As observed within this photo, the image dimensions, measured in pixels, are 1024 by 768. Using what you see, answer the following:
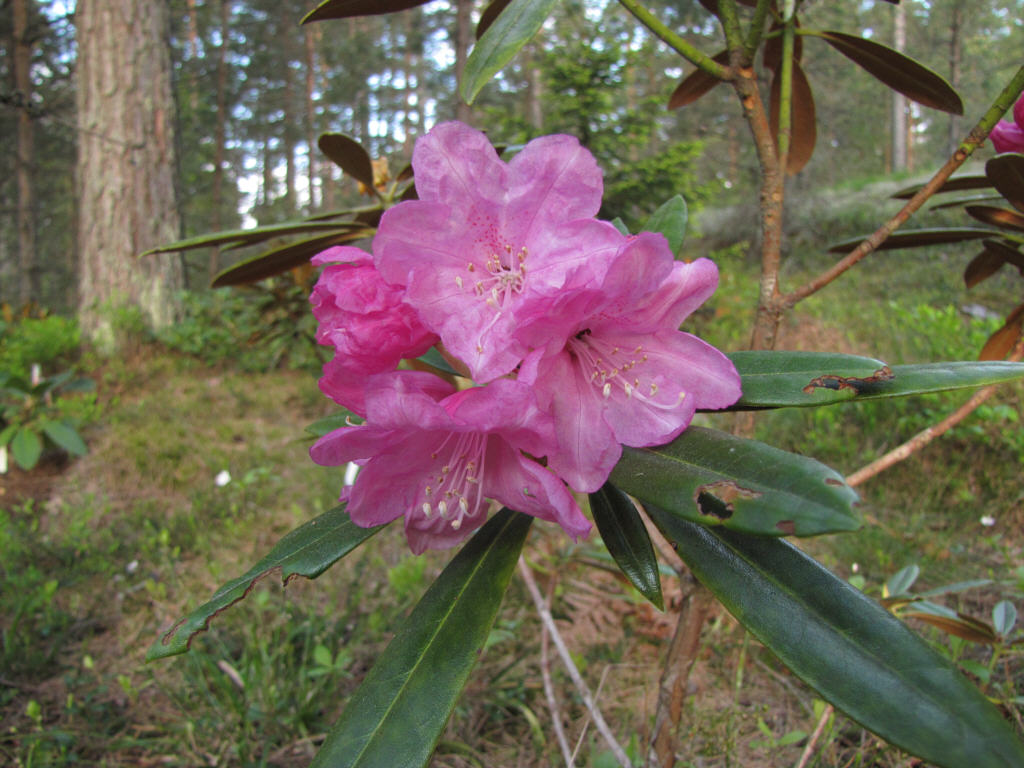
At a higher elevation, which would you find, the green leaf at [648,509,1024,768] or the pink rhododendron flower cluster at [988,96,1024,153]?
the pink rhododendron flower cluster at [988,96,1024,153]

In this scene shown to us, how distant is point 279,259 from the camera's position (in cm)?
108

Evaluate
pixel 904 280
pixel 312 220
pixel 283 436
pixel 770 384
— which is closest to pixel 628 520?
pixel 770 384

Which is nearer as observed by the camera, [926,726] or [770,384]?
[926,726]

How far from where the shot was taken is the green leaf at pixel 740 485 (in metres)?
0.46

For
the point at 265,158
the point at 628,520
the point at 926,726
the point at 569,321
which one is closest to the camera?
the point at 926,726

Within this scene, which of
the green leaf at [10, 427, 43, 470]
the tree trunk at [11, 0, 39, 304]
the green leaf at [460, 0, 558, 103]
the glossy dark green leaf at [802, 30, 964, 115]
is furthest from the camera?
the tree trunk at [11, 0, 39, 304]

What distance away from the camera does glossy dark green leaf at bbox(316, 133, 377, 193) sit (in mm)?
1195

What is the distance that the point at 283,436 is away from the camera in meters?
4.18

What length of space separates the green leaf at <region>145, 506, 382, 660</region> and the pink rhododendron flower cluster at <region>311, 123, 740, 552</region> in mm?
76

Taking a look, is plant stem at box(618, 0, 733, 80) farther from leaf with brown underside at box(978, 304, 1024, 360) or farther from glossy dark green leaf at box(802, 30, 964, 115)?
leaf with brown underside at box(978, 304, 1024, 360)

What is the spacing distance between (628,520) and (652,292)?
0.25 meters

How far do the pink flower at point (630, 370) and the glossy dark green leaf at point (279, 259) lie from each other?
585mm

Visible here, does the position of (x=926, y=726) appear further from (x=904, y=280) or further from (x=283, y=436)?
(x=904, y=280)

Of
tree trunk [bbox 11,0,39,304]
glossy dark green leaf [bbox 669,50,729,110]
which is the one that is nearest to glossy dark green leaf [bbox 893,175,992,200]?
glossy dark green leaf [bbox 669,50,729,110]
